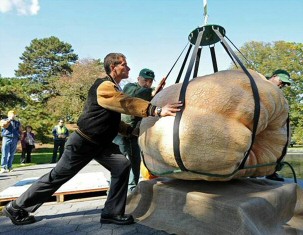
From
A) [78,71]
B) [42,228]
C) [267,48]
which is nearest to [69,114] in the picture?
[78,71]

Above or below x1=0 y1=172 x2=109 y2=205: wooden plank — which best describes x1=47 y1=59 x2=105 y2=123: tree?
above

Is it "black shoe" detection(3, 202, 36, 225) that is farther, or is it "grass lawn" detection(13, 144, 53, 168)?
"grass lawn" detection(13, 144, 53, 168)

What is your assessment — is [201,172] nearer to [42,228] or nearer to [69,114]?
[42,228]

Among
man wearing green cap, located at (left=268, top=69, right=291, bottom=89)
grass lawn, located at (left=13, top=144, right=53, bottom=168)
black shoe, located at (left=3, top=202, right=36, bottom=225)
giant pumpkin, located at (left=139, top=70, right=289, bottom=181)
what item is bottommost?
grass lawn, located at (left=13, top=144, right=53, bottom=168)

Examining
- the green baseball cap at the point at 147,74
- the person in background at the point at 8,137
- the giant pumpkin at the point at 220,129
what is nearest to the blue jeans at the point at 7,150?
the person in background at the point at 8,137

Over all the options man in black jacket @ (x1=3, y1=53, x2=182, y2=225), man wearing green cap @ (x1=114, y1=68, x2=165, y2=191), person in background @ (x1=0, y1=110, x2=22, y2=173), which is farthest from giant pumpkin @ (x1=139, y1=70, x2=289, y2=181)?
person in background @ (x1=0, y1=110, x2=22, y2=173)

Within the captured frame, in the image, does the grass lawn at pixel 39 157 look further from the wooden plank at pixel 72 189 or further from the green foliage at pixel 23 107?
the wooden plank at pixel 72 189

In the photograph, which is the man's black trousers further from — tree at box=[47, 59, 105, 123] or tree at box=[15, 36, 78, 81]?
tree at box=[15, 36, 78, 81]

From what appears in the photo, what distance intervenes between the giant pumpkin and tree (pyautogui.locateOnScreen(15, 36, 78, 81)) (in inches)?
1723

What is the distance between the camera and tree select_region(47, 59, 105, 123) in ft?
96.3

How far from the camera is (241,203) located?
2221 mm

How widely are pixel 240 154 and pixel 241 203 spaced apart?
0.36 m

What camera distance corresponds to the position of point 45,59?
45.8 metres

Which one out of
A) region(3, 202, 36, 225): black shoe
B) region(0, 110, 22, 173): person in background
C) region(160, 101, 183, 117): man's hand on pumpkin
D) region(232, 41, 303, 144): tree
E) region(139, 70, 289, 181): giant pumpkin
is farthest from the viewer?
region(232, 41, 303, 144): tree
